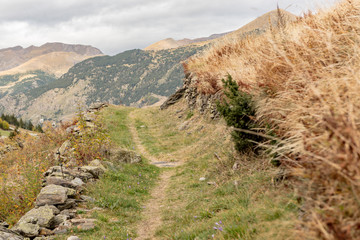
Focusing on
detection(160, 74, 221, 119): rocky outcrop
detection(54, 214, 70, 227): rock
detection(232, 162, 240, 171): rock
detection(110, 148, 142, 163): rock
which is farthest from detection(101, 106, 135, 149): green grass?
detection(232, 162, 240, 171): rock

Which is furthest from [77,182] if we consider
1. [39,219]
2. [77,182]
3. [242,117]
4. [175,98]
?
[175,98]

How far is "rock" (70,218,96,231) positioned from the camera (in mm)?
5870

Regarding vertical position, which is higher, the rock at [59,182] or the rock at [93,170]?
the rock at [59,182]

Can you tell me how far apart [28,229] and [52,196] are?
4.32 feet

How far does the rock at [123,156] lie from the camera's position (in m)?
11.5

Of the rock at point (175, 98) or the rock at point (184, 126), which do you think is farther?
the rock at point (175, 98)

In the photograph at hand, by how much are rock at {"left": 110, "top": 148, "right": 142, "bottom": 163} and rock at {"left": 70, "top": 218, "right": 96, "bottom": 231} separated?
16.7 feet

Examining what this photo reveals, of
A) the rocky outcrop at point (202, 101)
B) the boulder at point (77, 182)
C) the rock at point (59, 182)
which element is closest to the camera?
the rock at point (59, 182)

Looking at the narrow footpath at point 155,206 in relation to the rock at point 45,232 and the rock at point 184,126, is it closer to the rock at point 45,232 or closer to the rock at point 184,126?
the rock at point 45,232

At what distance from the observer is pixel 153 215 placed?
284 inches

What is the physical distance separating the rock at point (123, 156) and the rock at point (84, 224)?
5101 mm

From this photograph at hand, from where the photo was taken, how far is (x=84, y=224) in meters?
6.02

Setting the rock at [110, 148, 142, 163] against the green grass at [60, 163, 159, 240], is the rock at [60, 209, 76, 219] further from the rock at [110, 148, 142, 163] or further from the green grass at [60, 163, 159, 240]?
the rock at [110, 148, 142, 163]

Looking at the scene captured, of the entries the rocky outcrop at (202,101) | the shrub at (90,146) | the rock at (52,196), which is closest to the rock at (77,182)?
the rock at (52,196)
